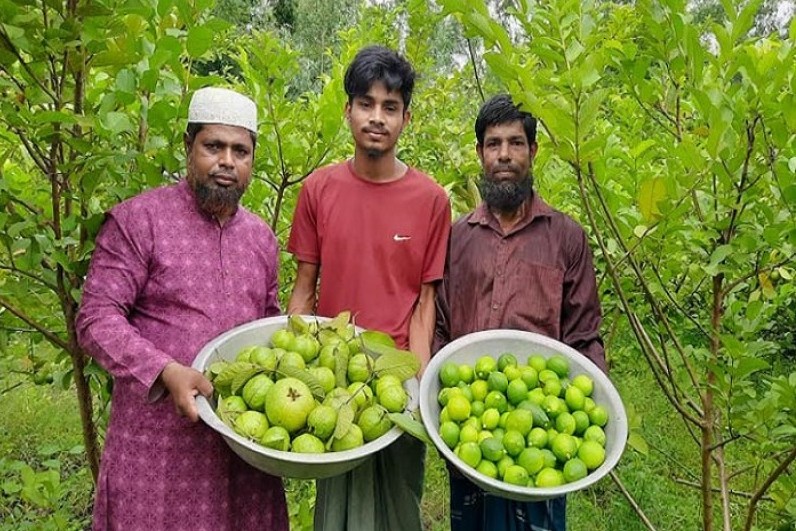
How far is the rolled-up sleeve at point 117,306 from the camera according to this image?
5.22ft

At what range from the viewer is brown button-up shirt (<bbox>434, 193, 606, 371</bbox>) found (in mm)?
2125

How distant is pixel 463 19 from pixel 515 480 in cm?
104

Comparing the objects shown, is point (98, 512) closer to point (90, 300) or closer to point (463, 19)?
point (90, 300)

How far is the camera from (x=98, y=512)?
181cm

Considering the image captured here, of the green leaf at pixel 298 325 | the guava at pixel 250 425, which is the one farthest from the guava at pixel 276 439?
the green leaf at pixel 298 325

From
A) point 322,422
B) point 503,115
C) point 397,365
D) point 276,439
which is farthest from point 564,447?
point 503,115

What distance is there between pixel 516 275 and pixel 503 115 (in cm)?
51

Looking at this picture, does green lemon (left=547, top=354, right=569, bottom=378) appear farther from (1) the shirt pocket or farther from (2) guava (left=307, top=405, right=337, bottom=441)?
(2) guava (left=307, top=405, right=337, bottom=441)

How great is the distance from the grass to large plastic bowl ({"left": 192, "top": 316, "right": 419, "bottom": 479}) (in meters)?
0.90

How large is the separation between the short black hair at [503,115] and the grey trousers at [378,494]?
1026 millimetres

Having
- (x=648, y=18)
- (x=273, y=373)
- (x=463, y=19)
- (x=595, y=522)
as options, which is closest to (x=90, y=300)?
(x=273, y=373)

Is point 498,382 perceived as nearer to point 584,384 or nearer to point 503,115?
point 584,384

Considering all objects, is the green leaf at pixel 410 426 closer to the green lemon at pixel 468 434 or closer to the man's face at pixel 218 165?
the green lemon at pixel 468 434

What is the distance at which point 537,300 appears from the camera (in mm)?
2123
